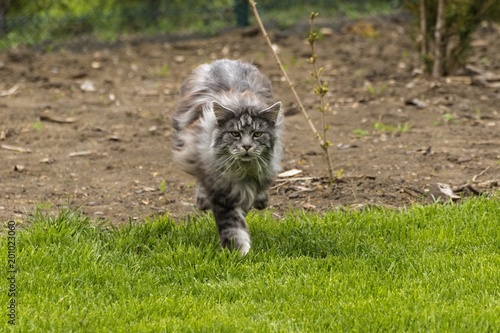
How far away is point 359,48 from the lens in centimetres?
1235

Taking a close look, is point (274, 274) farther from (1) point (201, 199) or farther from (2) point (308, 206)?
(2) point (308, 206)

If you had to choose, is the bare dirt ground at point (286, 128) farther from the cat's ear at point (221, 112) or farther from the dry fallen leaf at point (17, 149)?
the cat's ear at point (221, 112)

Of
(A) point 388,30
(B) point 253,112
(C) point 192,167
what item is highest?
(B) point 253,112

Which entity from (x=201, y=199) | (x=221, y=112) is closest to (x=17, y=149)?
(x=201, y=199)

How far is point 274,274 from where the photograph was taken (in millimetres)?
5574

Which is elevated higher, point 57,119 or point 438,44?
point 438,44

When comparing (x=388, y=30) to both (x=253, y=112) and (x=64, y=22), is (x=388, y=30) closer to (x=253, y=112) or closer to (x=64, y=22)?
(x=64, y=22)

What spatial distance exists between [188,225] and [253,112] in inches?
39.7

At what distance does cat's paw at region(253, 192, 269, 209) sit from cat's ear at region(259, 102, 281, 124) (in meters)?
0.64

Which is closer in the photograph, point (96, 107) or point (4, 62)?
point (96, 107)

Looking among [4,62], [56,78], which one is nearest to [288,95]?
[56,78]

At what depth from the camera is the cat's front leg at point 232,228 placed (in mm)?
6008

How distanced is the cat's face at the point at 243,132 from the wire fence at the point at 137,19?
6840mm

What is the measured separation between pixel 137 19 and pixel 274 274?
802cm
